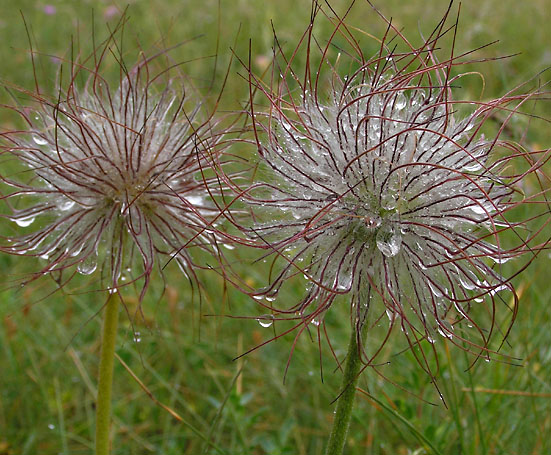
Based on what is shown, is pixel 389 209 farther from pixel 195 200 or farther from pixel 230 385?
pixel 230 385

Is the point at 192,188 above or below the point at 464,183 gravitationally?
above

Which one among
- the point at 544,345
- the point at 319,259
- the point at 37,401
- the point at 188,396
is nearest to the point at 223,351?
the point at 188,396

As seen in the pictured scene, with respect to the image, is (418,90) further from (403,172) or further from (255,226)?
(255,226)

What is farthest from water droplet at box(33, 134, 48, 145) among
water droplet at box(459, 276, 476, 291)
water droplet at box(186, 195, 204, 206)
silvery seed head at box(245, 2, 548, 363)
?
water droplet at box(459, 276, 476, 291)

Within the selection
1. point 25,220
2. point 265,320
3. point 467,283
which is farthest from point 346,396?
point 25,220

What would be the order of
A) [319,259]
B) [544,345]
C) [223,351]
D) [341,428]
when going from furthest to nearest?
[223,351] → [544,345] → [319,259] → [341,428]

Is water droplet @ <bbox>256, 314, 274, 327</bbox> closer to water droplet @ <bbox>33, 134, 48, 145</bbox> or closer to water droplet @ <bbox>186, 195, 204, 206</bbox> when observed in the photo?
water droplet @ <bbox>186, 195, 204, 206</bbox>

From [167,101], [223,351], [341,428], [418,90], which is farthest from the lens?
[223,351]
